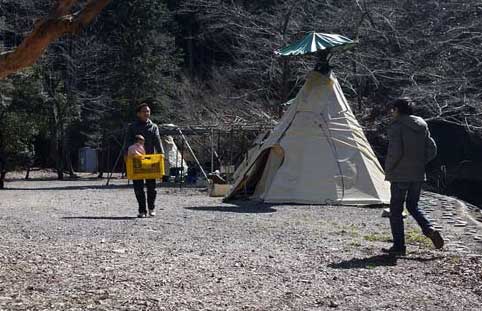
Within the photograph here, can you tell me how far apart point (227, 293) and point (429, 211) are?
9078mm

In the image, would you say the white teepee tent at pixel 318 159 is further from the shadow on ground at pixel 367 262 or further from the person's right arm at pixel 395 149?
the shadow on ground at pixel 367 262

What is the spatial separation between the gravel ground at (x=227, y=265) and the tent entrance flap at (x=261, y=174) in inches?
144

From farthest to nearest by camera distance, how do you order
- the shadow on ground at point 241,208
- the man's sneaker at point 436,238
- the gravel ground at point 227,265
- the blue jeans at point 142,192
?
the shadow on ground at point 241,208
the blue jeans at point 142,192
the man's sneaker at point 436,238
the gravel ground at point 227,265

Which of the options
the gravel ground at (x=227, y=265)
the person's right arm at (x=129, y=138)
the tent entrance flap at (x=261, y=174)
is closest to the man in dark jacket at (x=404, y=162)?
the gravel ground at (x=227, y=265)

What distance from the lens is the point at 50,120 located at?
36.4 metres

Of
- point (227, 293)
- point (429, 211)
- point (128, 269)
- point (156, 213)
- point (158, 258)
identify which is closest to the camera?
point (227, 293)

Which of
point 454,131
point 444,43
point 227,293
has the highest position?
point 444,43

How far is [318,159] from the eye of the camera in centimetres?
1571

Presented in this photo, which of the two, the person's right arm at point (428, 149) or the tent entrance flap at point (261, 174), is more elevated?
the person's right arm at point (428, 149)

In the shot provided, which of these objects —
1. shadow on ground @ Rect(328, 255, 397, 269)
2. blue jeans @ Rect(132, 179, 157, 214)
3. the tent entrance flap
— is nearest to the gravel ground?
shadow on ground @ Rect(328, 255, 397, 269)

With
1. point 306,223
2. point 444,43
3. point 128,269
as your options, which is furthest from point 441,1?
point 128,269

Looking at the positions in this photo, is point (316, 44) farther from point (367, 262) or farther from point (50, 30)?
point (50, 30)

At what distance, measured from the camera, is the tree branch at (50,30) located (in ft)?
20.2

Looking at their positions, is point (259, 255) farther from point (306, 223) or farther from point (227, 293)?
point (306, 223)
